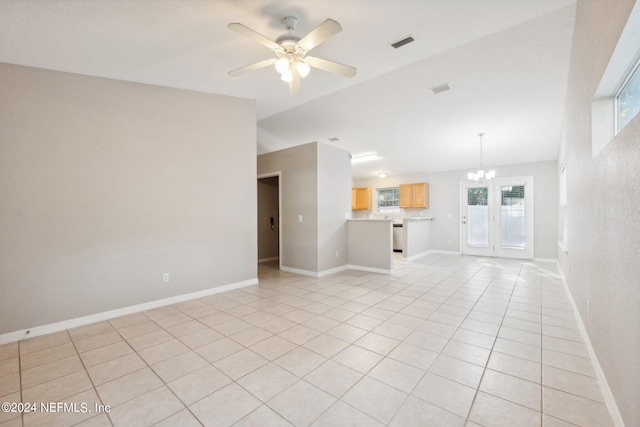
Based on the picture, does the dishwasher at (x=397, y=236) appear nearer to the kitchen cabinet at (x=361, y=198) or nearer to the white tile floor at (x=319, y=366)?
the kitchen cabinet at (x=361, y=198)

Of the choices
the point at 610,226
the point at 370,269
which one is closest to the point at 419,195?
the point at 370,269

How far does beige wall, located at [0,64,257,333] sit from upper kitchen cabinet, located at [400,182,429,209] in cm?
594

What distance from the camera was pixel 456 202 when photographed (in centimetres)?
794

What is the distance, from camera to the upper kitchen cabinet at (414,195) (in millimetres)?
8359

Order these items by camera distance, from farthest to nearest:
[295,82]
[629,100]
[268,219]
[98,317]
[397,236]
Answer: [397,236], [268,219], [98,317], [295,82], [629,100]

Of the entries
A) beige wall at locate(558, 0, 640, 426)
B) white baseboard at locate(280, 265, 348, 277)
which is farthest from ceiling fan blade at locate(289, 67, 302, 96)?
white baseboard at locate(280, 265, 348, 277)

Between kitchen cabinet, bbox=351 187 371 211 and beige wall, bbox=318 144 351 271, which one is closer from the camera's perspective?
beige wall, bbox=318 144 351 271

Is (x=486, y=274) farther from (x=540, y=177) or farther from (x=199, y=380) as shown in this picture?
(x=199, y=380)

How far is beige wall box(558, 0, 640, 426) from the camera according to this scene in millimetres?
1283

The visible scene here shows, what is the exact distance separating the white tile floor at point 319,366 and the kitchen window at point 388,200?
5.71 metres

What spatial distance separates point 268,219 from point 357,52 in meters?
4.73

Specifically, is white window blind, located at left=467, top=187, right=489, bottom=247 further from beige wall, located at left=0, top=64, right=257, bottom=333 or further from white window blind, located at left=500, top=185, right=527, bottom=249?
beige wall, located at left=0, top=64, right=257, bottom=333

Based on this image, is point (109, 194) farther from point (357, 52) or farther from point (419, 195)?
point (419, 195)

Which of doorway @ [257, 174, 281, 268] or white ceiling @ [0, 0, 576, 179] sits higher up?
white ceiling @ [0, 0, 576, 179]
